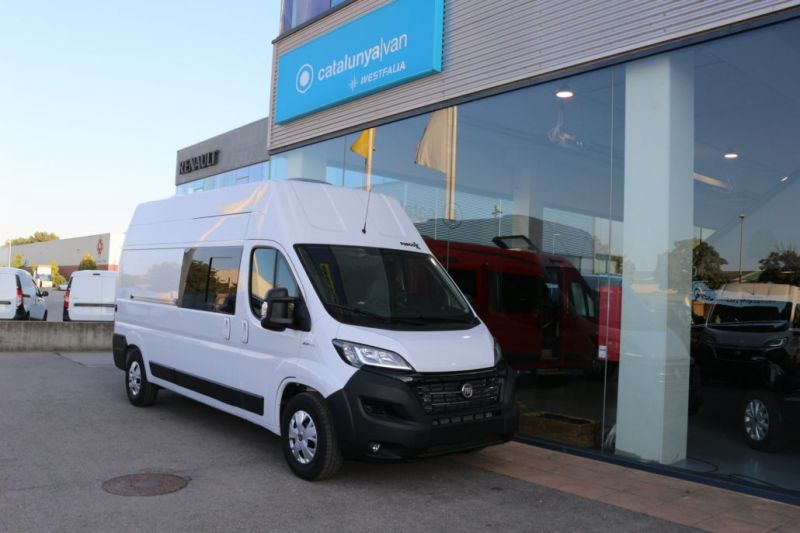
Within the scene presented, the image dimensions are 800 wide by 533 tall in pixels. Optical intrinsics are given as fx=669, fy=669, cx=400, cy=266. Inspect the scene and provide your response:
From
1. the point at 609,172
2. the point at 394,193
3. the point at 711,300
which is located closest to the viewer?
the point at 711,300

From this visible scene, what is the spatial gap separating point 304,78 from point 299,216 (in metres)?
6.60

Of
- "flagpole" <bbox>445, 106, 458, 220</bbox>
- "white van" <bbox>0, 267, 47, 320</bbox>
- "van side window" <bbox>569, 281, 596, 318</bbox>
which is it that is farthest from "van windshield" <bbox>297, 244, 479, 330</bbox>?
"white van" <bbox>0, 267, 47, 320</bbox>

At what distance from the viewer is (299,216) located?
20.6 ft

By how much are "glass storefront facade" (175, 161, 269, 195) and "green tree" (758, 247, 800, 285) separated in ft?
45.8

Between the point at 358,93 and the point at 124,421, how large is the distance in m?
6.00

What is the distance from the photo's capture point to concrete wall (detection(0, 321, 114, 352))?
13718mm

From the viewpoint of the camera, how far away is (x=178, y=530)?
4355 mm

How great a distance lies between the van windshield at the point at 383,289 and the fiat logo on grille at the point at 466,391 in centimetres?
57

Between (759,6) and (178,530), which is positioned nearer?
(178,530)

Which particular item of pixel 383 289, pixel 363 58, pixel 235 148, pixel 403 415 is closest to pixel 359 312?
pixel 383 289

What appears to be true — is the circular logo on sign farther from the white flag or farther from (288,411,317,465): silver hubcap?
(288,411,317,465): silver hubcap

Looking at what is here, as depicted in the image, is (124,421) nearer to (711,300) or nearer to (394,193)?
(394,193)

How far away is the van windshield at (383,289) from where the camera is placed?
5.66 meters

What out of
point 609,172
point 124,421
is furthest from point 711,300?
point 124,421
